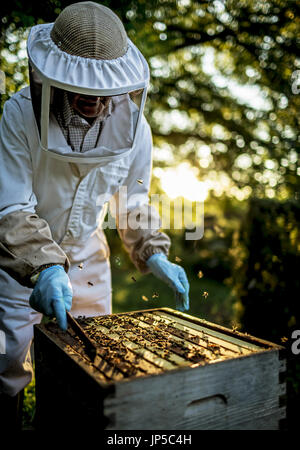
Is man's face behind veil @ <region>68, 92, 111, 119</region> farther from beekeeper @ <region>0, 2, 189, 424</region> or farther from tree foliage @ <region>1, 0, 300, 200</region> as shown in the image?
tree foliage @ <region>1, 0, 300, 200</region>

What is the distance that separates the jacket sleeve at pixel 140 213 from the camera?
2385mm

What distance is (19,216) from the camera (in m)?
1.76

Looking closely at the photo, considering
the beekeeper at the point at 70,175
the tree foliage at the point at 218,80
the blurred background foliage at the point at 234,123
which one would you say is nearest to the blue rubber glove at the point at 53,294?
the beekeeper at the point at 70,175

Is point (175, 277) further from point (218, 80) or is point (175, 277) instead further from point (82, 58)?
point (218, 80)

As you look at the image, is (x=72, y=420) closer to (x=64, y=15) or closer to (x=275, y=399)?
(x=275, y=399)

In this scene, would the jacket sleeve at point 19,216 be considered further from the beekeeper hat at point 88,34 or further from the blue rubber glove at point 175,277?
the blue rubber glove at point 175,277

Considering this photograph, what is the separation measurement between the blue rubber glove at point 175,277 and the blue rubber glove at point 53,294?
27.8 inches

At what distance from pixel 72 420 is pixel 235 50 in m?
4.65

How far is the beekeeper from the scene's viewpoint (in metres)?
1.70

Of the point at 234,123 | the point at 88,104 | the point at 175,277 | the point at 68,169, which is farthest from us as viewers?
the point at 234,123

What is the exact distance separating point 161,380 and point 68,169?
1.25m

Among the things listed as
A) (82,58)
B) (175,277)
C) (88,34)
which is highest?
(88,34)

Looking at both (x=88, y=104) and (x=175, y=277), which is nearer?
(x=88, y=104)

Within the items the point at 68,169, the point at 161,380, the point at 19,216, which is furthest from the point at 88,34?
the point at 161,380
